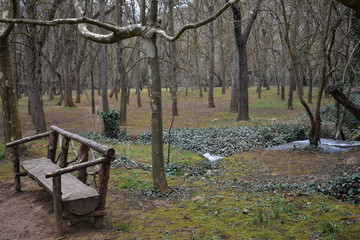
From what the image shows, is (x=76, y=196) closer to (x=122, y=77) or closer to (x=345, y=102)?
(x=345, y=102)

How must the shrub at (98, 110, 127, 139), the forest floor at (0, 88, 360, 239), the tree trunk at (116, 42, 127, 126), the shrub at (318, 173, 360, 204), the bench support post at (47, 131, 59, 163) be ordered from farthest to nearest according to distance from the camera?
1. the tree trunk at (116, 42, 127, 126)
2. the shrub at (98, 110, 127, 139)
3. the bench support post at (47, 131, 59, 163)
4. the shrub at (318, 173, 360, 204)
5. the forest floor at (0, 88, 360, 239)

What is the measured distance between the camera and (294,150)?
998cm

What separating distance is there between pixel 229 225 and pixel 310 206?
153cm

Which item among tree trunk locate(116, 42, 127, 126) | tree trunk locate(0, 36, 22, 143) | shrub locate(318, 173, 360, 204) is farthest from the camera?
tree trunk locate(116, 42, 127, 126)

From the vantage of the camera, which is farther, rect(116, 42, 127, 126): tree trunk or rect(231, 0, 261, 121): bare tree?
rect(116, 42, 127, 126): tree trunk

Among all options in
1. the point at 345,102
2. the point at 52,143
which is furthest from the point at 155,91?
the point at 345,102

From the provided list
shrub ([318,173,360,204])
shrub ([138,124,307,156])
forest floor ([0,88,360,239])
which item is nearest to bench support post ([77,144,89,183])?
forest floor ([0,88,360,239])

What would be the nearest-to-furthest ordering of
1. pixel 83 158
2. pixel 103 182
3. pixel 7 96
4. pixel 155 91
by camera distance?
pixel 103 182, pixel 83 158, pixel 155 91, pixel 7 96

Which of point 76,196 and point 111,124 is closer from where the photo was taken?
point 76,196

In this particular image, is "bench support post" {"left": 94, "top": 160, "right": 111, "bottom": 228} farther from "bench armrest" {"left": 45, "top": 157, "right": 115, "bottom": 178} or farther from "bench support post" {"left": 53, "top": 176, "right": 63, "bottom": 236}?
"bench support post" {"left": 53, "top": 176, "right": 63, "bottom": 236}

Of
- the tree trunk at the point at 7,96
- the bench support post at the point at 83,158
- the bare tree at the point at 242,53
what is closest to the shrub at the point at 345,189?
the bench support post at the point at 83,158

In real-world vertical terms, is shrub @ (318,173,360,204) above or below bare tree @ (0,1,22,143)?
below

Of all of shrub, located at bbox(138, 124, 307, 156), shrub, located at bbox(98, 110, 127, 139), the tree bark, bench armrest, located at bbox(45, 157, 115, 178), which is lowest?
shrub, located at bbox(138, 124, 307, 156)

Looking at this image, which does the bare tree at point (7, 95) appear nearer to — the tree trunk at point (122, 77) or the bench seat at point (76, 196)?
the bench seat at point (76, 196)
